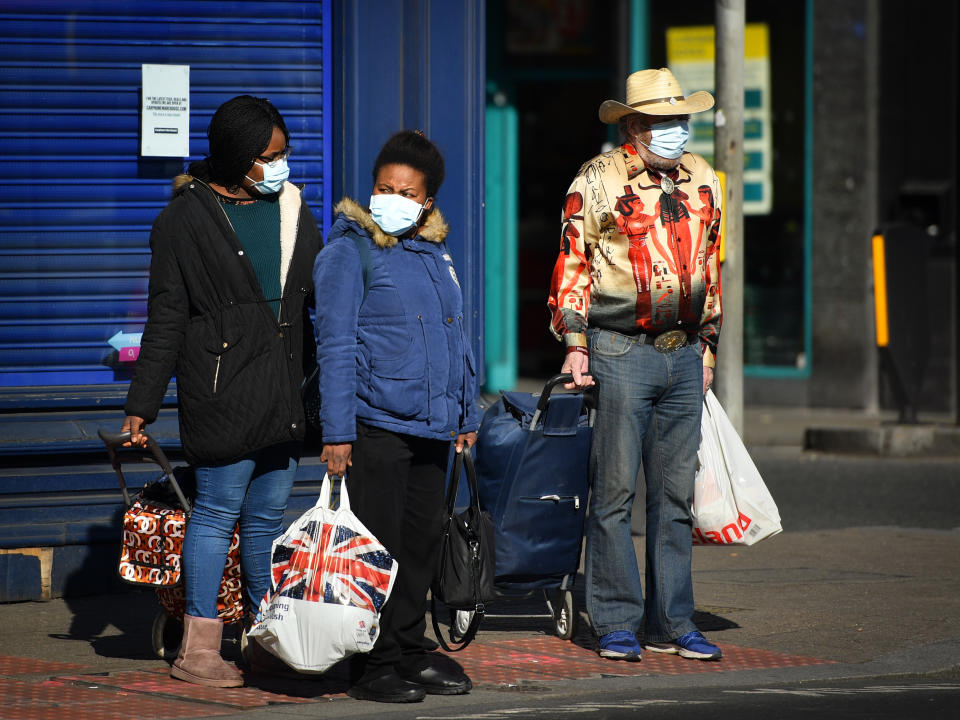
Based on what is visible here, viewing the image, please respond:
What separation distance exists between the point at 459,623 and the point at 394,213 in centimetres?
147

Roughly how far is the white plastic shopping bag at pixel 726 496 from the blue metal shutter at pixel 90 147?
7.54 ft

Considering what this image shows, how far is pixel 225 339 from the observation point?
491 centimetres

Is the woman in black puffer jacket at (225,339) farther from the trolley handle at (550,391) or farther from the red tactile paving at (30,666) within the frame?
the trolley handle at (550,391)

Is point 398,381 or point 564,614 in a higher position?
point 398,381

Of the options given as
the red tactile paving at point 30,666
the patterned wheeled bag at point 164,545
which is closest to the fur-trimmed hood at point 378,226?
the patterned wheeled bag at point 164,545

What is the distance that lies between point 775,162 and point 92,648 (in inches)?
383

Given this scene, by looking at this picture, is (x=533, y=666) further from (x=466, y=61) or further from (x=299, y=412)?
(x=466, y=61)

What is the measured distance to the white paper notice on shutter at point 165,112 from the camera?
6.70 meters

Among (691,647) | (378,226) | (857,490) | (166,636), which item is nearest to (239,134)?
(378,226)

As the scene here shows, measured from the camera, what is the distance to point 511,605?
20.6ft

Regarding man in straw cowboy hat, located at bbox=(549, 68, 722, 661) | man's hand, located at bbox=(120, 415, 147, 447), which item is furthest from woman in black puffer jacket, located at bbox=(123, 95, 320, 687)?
man in straw cowboy hat, located at bbox=(549, 68, 722, 661)

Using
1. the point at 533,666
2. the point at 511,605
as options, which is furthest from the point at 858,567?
the point at 533,666

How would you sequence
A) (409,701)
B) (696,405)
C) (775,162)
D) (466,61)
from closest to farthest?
(409,701), (696,405), (466,61), (775,162)

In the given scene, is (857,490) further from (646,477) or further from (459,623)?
(459,623)
